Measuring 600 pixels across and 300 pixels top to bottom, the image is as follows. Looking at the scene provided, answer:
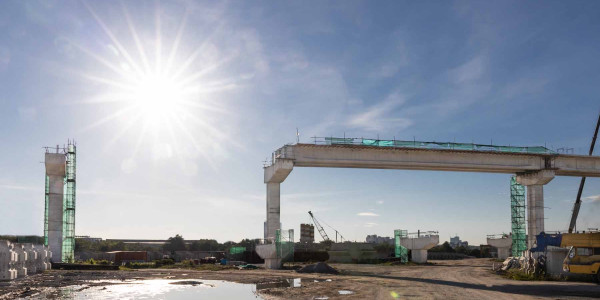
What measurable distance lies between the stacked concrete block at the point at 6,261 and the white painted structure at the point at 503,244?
57.6 meters

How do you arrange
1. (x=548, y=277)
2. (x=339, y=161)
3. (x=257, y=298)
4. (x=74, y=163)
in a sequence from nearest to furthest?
(x=257, y=298)
(x=548, y=277)
(x=339, y=161)
(x=74, y=163)

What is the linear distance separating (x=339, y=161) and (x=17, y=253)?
25.7 meters

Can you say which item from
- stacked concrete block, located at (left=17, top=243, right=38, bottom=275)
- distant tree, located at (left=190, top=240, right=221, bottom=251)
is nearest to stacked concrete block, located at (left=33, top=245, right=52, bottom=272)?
stacked concrete block, located at (left=17, top=243, right=38, bottom=275)

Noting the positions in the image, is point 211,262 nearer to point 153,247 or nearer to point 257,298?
point 257,298

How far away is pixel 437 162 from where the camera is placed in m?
48.9

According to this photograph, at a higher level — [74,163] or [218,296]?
[74,163]

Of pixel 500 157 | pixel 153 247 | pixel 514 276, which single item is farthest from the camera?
pixel 153 247

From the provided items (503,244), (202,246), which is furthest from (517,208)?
(202,246)

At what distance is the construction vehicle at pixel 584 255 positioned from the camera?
1111 inches

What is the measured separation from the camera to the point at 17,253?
35.0 meters

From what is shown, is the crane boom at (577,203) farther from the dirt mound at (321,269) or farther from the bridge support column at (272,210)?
the bridge support column at (272,210)

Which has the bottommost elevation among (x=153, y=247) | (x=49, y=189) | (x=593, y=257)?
(x=153, y=247)

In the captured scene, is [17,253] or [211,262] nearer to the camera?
[17,253]

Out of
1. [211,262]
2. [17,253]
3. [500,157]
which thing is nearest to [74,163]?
[211,262]
